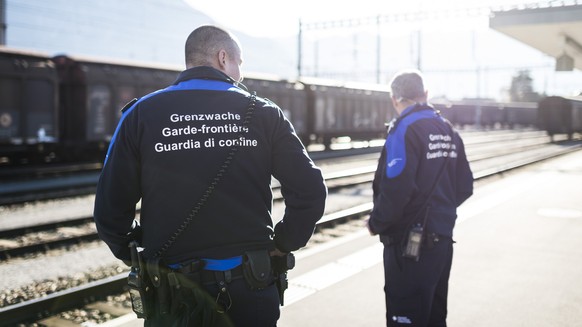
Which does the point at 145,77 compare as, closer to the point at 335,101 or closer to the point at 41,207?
the point at 41,207

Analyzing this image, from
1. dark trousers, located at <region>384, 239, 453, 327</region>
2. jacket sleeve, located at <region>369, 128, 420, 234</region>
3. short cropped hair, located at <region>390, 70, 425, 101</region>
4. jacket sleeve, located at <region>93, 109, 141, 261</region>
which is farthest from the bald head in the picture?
jacket sleeve, located at <region>93, 109, 141, 261</region>

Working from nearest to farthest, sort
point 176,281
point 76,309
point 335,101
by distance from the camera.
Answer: point 176,281 → point 76,309 → point 335,101

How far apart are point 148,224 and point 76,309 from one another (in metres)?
3.40

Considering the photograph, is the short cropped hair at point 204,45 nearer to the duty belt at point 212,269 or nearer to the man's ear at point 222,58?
the man's ear at point 222,58

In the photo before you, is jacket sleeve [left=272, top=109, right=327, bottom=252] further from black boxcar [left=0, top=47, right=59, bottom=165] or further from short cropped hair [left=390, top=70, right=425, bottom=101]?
black boxcar [left=0, top=47, right=59, bottom=165]

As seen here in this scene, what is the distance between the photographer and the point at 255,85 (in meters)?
22.6

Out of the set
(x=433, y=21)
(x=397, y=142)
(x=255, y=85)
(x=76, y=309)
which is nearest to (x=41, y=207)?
(x=76, y=309)

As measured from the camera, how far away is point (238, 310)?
239 centimetres

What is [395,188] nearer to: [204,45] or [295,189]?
[295,189]

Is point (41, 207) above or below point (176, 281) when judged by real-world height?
below

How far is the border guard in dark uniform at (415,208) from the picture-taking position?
3225 millimetres

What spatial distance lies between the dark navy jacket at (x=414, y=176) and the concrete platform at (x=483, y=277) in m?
1.53

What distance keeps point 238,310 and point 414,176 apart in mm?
1401

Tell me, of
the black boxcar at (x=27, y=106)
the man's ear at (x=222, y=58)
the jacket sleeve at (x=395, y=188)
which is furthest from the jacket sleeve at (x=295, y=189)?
the black boxcar at (x=27, y=106)
